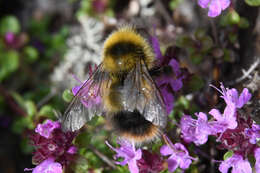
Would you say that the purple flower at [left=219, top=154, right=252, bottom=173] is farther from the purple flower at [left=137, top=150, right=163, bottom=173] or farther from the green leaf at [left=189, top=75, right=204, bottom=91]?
the green leaf at [left=189, top=75, right=204, bottom=91]

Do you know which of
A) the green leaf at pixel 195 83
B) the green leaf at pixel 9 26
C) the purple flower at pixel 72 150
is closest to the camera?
the purple flower at pixel 72 150

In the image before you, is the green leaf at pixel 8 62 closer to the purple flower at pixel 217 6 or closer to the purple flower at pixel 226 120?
the purple flower at pixel 217 6

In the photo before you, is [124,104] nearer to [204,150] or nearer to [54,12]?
[204,150]

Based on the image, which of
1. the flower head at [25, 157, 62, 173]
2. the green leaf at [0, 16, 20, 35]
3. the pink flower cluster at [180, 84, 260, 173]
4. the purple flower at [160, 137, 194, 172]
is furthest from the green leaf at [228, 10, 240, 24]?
the green leaf at [0, 16, 20, 35]

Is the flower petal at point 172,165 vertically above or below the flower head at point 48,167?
below

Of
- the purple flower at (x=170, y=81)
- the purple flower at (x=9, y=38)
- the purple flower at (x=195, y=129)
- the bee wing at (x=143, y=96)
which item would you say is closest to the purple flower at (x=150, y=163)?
the purple flower at (x=195, y=129)

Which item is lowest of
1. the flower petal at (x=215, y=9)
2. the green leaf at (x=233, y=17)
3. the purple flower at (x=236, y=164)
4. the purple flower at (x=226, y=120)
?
the purple flower at (x=236, y=164)

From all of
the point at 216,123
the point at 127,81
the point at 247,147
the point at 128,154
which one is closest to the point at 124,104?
the point at 127,81
